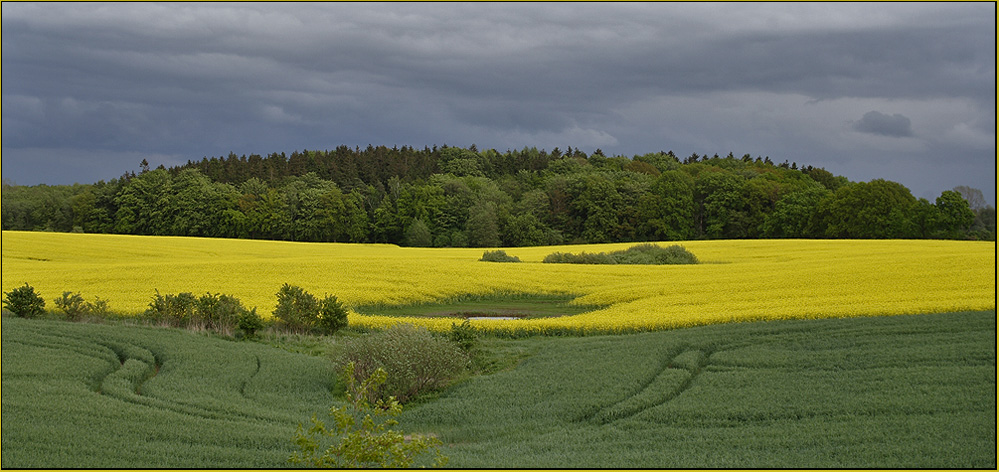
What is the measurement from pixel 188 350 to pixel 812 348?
14795 mm

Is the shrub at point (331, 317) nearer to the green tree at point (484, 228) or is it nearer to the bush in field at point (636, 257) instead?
the bush in field at point (636, 257)

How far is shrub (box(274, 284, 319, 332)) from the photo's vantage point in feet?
80.1

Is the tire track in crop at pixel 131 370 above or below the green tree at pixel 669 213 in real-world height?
below

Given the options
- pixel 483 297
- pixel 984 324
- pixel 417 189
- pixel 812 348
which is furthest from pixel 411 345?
pixel 417 189

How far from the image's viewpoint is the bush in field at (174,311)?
24562 millimetres

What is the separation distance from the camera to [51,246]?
167ft

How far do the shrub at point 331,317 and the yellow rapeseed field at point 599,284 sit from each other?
1482 mm

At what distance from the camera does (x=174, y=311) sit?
Result: 81.4 feet

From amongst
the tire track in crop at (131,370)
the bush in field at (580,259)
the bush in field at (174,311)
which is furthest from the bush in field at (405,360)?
the bush in field at (580,259)

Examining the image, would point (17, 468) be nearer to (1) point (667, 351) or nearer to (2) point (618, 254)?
(1) point (667, 351)

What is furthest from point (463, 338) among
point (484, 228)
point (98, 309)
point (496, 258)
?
point (484, 228)

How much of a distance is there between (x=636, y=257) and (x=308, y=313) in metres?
29.0

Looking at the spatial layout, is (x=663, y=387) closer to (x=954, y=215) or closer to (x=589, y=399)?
(x=589, y=399)

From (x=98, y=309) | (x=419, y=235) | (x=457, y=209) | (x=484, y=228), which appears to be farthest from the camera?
(x=457, y=209)
